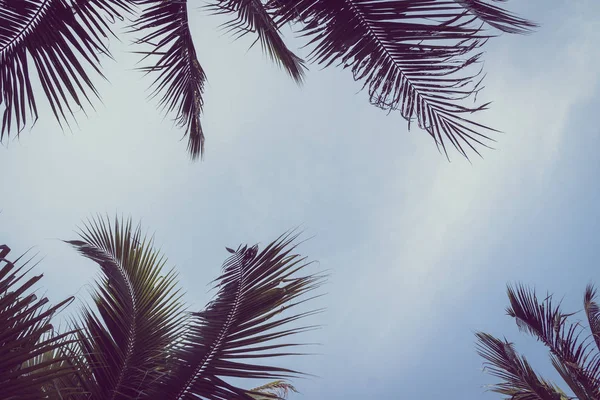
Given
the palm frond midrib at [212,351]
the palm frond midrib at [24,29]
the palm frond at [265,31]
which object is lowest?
the palm frond midrib at [212,351]

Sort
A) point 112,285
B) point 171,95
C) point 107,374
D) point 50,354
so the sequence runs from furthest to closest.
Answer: point 171,95, point 50,354, point 112,285, point 107,374

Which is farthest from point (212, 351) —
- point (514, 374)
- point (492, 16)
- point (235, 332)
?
point (514, 374)

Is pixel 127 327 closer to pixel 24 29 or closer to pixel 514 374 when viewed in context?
pixel 24 29

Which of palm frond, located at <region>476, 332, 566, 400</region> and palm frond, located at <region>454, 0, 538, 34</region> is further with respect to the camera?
palm frond, located at <region>476, 332, 566, 400</region>

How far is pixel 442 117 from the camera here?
214 centimetres

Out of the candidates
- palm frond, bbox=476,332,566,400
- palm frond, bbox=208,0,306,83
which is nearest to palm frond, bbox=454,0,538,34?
palm frond, bbox=208,0,306,83

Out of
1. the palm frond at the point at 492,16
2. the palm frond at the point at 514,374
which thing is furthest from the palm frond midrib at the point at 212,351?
the palm frond at the point at 514,374

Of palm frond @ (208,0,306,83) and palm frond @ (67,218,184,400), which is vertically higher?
palm frond @ (208,0,306,83)

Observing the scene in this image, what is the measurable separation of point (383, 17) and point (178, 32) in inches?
81.7

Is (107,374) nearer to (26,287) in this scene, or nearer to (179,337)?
(179,337)

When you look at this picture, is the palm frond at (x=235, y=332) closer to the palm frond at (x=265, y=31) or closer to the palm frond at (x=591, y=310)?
the palm frond at (x=265, y=31)

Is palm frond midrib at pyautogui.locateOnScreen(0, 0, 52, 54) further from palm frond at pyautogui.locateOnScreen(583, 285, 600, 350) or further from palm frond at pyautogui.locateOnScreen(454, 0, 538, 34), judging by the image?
palm frond at pyautogui.locateOnScreen(583, 285, 600, 350)

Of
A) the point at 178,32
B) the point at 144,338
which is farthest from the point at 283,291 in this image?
the point at 178,32

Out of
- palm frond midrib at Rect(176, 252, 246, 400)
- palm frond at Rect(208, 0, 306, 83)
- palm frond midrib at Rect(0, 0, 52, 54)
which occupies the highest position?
palm frond at Rect(208, 0, 306, 83)
